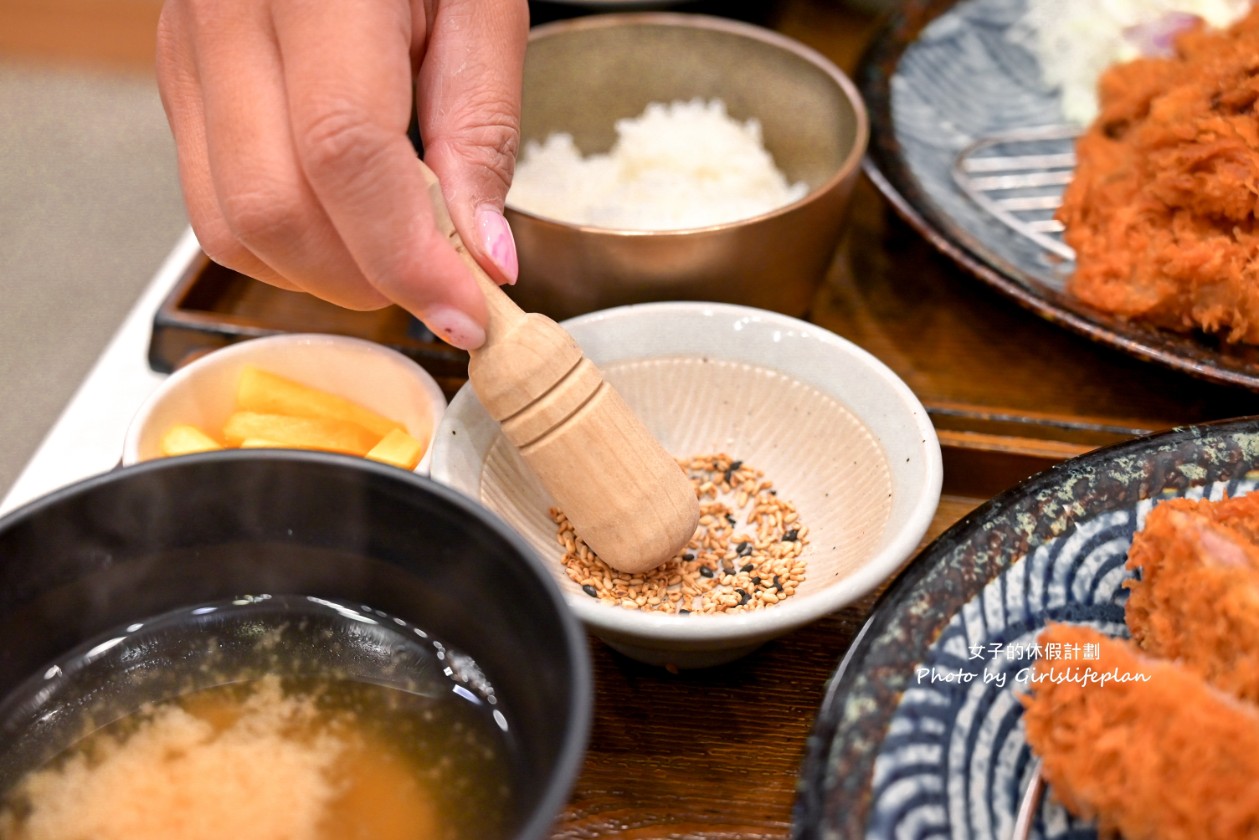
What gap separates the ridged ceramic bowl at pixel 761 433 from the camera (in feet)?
4.32

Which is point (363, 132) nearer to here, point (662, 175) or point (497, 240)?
point (497, 240)

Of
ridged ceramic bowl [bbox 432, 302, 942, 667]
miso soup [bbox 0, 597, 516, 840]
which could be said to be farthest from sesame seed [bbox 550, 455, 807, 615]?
miso soup [bbox 0, 597, 516, 840]

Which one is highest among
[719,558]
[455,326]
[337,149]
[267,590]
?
[337,149]

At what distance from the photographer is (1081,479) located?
1.26 m

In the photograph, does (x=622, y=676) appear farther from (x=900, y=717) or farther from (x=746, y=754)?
(x=900, y=717)

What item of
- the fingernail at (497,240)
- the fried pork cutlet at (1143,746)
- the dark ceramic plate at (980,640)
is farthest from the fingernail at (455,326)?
the fried pork cutlet at (1143,746)

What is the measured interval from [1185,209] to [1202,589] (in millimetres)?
914

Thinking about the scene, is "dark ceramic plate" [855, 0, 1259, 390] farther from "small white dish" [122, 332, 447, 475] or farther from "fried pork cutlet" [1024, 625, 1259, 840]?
"small white dish" [122, 332, 447, 475]

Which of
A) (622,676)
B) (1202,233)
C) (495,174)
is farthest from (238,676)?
(1202,233)

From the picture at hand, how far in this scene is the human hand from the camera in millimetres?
1062

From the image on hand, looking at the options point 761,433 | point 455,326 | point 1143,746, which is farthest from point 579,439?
point 1143,746

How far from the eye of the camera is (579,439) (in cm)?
133

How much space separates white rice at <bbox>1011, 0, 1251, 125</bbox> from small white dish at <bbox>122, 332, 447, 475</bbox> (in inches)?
66.6

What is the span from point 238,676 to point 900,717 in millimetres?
689
